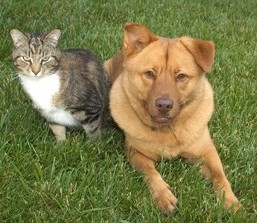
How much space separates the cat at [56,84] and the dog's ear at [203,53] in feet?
3.30

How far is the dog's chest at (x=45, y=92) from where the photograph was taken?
4.28 m

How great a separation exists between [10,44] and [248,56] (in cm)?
286

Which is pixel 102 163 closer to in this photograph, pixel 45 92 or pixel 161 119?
pixel 161 119

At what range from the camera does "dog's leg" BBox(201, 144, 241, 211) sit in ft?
12.0

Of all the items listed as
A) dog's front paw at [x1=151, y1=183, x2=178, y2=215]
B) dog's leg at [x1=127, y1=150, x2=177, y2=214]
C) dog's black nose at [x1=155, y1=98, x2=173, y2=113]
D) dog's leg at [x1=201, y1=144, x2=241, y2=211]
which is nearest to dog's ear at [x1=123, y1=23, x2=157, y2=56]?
dog's black nose at [x1=155, y1=98, x2=173, y2=113]

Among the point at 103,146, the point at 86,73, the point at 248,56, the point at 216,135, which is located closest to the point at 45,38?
the point at 86,73

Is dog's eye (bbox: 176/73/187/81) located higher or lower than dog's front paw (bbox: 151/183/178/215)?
higher

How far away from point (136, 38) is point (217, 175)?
1204 mm

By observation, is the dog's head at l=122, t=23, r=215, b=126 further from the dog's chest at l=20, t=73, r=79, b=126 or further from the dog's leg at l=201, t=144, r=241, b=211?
the dog's chest at l=20, t=73, r=79, b=126

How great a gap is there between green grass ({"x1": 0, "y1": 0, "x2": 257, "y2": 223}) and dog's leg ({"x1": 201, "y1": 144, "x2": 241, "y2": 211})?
0.21ft

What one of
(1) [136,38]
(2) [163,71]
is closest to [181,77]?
(2) [163,71]

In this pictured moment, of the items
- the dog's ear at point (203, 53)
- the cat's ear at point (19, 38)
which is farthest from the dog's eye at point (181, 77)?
the cat's ear at point (19, 38)

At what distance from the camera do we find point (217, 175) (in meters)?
3.96

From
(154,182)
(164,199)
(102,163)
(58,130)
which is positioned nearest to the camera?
(164,199)
